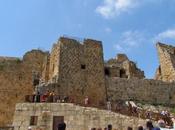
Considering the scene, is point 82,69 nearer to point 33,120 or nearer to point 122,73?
point 122,73

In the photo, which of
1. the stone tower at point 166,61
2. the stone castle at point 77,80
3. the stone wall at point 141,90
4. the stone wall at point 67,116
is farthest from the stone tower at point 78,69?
the stone tower at point 166,61

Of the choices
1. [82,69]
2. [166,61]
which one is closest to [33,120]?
[82,69]

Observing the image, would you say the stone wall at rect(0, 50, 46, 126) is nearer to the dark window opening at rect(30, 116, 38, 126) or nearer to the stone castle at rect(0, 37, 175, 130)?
the stone castle at rect(0, 37, 175, 130)

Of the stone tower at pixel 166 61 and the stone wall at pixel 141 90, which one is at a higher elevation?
the stone tower at pixel 166 61

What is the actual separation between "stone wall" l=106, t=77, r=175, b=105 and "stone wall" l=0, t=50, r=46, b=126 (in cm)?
837

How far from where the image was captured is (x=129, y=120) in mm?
20359

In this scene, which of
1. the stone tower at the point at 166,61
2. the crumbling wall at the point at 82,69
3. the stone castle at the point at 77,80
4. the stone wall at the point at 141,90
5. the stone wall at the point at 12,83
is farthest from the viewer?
the stone tower at the point at 166,61

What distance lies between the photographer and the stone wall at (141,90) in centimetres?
3256

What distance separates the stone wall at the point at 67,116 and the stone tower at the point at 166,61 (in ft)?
58.5

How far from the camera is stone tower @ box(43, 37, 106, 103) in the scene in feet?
101

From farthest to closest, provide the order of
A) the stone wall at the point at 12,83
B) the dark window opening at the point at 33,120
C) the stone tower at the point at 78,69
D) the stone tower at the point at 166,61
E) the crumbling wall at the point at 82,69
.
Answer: the stone tower at the point at 166,61 < the stone wall at the point at 12,83 < the crumbling wall at the point at 82,69 < the stone tower at the point at 78,69 < the dark window opening at the point at 33,120

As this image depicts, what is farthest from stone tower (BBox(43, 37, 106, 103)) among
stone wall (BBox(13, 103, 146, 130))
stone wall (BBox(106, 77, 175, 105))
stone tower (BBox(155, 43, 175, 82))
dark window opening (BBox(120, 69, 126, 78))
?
stone tower (BBox(155, 43, 175, 82))

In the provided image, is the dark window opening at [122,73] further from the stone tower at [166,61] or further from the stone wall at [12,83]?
the stone wall at [12,83]

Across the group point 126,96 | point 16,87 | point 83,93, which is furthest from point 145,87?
point 16,87
